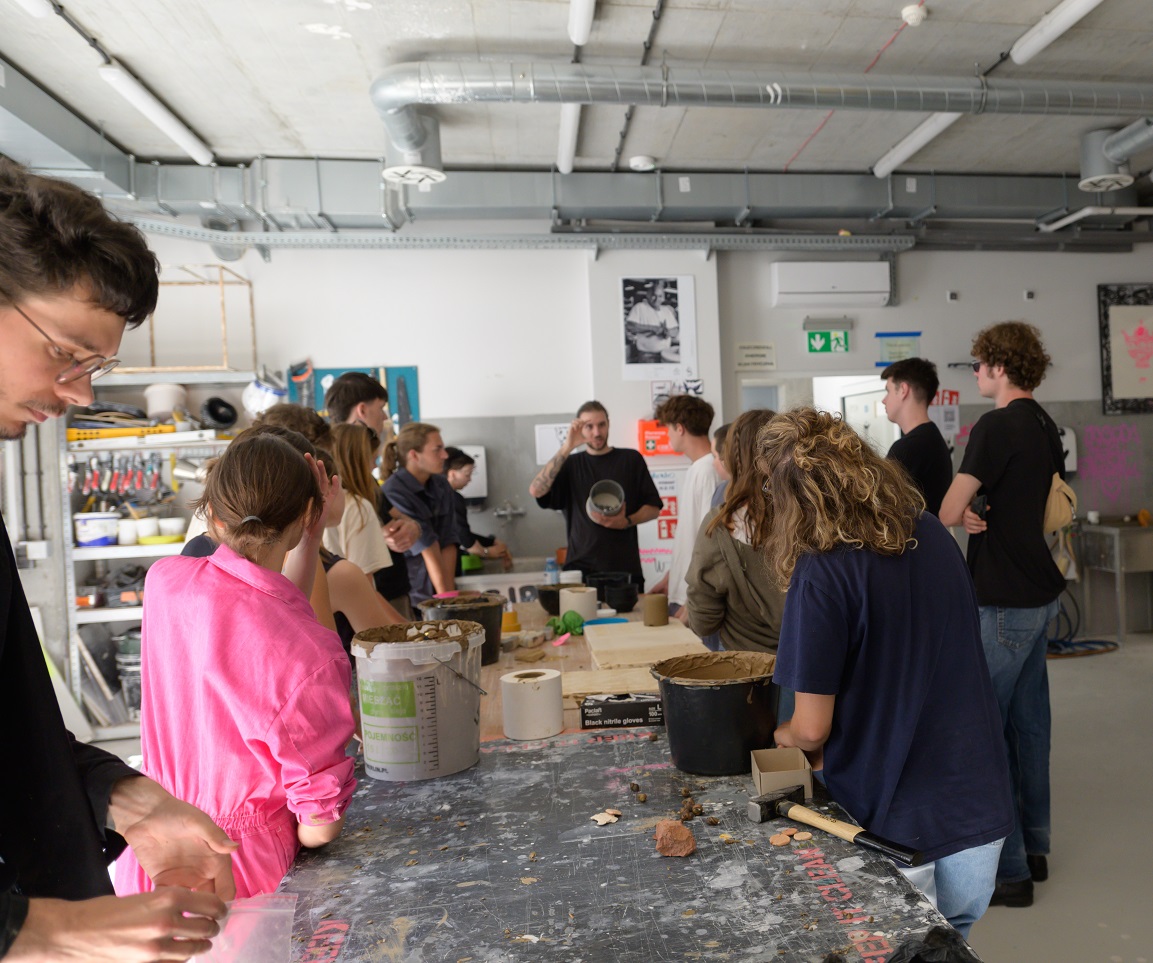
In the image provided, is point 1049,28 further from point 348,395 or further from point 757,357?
point 348,395

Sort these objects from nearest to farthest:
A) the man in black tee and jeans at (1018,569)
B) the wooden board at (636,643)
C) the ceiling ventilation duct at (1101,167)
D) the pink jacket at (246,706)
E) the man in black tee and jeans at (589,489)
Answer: the pink jacket at (246,706)
the wooden board at (636,643)
the man in black tee and jeans at (1018,569)
the man in black tee and jeans at (589,489)
the ceiling ventilation duct at (1101,167)

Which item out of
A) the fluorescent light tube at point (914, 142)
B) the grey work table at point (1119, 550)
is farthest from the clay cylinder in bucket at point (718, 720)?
the grey work table at point (1119, 550)

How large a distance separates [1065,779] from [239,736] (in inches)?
138

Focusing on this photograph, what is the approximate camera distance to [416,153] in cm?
395

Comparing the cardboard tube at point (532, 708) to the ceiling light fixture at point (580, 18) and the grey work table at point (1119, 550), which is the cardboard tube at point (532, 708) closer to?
the ceiling light fixture at point (580, 18)

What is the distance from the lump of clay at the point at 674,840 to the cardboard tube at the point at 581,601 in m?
1.57

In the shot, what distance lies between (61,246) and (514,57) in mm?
3201

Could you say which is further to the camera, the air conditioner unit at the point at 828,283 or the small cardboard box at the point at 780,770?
the air conditioner unit at the point at 828,283

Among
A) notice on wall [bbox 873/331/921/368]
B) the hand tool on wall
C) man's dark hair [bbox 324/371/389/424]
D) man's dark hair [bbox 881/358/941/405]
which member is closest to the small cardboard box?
the hand tool on wall

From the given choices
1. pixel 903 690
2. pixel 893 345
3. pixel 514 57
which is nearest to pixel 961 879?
pixel 903 690

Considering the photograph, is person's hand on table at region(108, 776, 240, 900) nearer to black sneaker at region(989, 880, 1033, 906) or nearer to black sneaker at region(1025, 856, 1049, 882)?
black sneaker at region(989, 880, 1033, 906)

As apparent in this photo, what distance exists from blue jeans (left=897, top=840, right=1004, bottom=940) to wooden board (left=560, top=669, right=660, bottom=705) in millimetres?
623

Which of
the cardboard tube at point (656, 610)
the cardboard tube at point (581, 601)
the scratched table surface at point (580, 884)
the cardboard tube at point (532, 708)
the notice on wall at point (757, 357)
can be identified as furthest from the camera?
the notice on wall at point (757, 357)

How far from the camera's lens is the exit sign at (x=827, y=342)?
18.1 feet
